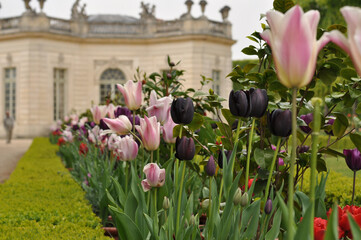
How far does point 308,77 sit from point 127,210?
1.63 metres

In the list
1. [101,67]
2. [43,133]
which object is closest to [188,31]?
[101,67]

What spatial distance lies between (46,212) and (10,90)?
66.3 ft

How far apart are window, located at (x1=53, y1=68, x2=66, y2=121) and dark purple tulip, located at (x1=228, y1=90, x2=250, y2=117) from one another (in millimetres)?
21255

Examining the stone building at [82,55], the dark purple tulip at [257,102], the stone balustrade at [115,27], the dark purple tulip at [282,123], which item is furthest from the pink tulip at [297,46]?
the stone balustrade at [115,27]

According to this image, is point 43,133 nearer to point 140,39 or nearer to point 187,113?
point 140,39

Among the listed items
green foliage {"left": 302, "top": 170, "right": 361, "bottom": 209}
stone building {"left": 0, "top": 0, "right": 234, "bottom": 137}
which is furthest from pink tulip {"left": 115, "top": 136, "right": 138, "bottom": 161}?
stone building {"left": 0, "top": 0, "right": 234, "bottom": 137}

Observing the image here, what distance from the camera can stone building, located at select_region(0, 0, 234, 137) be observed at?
2127 centimetres

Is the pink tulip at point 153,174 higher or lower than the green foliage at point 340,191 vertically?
higher

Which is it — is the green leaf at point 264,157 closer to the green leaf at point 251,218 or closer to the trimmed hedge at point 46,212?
the green leaf at point 251,218

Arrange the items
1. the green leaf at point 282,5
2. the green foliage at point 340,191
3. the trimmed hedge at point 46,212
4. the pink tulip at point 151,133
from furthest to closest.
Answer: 1. the green foliage at point 340,191
2. the trimmed hedge at point 46,212
3. the green leaf at point 282,5
4. the pink tulip at point 151,133

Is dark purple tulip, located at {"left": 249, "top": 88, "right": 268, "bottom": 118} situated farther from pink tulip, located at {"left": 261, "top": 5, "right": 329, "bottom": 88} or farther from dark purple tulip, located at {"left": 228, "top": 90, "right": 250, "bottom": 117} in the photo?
pink tulip, located at {"left": 261, "top": 5, "right": 329, "bottom": 88}

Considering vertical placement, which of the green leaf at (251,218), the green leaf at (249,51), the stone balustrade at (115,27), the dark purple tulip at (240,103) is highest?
the stone balustrade at (115,27)

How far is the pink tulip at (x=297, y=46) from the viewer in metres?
1.02

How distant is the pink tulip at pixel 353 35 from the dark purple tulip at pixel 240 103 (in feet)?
2.40
